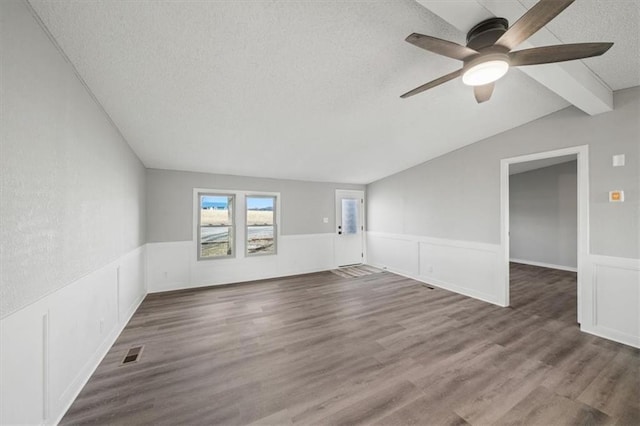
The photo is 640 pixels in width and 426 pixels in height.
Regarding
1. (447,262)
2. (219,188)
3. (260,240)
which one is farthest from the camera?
(260,240)

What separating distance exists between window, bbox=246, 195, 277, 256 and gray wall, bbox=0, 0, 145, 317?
2.95 metres

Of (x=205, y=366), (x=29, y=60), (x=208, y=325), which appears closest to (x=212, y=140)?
(x=29, y=60)

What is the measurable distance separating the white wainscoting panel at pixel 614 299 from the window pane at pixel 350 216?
4427 mm

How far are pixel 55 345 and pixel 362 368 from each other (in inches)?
92.8

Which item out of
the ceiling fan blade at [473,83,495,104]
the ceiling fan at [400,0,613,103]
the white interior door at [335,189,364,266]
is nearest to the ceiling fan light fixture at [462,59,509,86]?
the ceiling fan at [400,0,613,103]

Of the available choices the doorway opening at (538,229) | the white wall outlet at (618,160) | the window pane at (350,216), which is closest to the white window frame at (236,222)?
the window pane at (350,216)

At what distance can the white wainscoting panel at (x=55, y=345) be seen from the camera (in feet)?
4.00

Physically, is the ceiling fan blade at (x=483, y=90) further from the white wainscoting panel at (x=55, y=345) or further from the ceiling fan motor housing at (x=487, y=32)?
the white wainscoting panel at (x=55, y=345)

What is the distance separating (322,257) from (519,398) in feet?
14.8

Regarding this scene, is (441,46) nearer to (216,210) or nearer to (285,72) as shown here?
(285,72)

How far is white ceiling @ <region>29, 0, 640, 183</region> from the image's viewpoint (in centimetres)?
158

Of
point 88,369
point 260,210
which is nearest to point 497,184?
point 260,210

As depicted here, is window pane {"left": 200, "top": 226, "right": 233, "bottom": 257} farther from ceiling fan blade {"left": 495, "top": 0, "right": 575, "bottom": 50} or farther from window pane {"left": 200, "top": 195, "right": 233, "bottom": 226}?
ceiling fan blade {"left": 495, "top": 0, "right": 575, "bottom": 50}

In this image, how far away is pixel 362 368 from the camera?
7.30 feet
